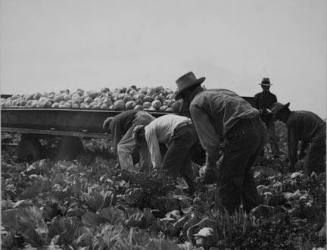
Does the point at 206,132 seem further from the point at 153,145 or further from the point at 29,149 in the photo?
the point at 29,149

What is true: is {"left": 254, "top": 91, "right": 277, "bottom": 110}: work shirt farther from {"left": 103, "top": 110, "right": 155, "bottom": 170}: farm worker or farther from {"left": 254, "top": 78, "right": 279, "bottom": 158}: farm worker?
{"left": 103, "top": 110, "right": 155, "bottom": 170}: farm worker

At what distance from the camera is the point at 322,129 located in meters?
6.77

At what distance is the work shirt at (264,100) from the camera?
9086 mm

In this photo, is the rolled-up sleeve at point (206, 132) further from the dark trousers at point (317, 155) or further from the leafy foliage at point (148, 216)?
the dark trousers at point (317, 155)

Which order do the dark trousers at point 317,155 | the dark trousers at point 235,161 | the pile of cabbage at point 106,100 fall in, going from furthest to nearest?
the pile of cabbage at point 106,100 < the dark trousers at point 317,155 < the dark trousers at point 235,161

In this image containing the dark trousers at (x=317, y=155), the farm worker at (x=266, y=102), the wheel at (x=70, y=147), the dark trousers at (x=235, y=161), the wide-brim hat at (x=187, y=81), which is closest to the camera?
the dark trousers at (x=235, y=161)

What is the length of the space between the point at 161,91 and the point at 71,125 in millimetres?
1744

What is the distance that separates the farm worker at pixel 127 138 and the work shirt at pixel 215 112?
2.42 m

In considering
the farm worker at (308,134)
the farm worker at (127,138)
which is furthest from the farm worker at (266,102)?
the farm worker at (127,138)

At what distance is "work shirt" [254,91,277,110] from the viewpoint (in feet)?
29.8

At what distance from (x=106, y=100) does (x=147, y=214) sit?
19.4ft

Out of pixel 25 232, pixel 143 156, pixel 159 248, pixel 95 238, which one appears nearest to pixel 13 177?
pixel 143 156

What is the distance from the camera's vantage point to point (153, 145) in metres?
6.93

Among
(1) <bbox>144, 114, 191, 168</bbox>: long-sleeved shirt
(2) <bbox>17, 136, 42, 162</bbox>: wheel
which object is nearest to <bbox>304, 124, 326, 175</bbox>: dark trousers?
(1) <bbox>144, 114, 191, 168</bbox>: long-sleeved shirt
